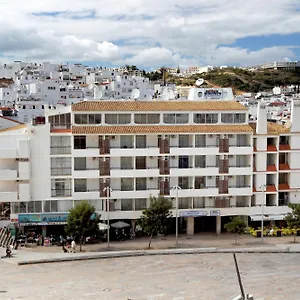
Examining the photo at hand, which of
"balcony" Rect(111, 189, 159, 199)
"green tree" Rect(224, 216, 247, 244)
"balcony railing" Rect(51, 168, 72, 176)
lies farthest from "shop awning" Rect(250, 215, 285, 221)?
"balcony railing" Rect(51, 168, 72, 176)

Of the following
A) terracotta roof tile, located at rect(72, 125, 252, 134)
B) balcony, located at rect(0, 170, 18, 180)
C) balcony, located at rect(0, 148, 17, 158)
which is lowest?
balcony, located at rect(0, 170, 18, 180)

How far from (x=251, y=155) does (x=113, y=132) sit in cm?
1213

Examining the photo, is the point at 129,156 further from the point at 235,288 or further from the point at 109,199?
the point at 235,288

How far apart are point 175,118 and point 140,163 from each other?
16.2 ft

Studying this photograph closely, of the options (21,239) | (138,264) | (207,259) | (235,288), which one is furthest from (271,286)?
(21,239)

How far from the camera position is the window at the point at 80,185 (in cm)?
4341

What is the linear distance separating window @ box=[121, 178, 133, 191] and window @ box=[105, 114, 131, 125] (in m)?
4.86

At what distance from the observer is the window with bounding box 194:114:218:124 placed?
148ft

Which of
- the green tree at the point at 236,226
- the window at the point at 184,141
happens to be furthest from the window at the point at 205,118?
the green tree at the point at 236,226

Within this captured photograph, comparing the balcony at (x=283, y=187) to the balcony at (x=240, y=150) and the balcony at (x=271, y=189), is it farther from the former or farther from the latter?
the balcony at (x=240, y=150)

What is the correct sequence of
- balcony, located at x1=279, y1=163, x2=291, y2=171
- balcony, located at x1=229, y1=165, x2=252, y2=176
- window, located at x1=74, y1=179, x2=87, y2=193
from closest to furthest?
1. window, located at x1=74, y1=179, x2=87, y2=193
2. balcony, located at x1=229, y1=165, x2=252, y2=176
3. balcony, located at x1=279, y1=163, x2=291, y2=171

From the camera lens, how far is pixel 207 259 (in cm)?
3891

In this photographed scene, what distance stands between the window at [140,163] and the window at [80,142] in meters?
4.63

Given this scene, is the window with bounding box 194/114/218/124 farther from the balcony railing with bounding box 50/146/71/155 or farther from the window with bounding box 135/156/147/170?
the balcony railing with bounding box 50/146/71/155
